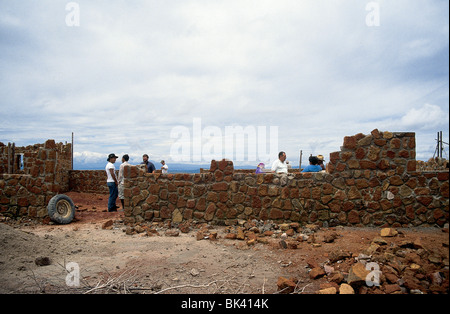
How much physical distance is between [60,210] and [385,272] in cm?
888

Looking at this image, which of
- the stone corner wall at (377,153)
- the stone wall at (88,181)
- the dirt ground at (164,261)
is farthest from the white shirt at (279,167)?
the stone wall at (88,181)

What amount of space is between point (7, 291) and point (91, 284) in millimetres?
971

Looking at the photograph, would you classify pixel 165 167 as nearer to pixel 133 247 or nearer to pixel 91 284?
pixel 133 247

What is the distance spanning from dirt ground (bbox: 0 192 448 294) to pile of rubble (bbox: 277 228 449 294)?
0.16 metres

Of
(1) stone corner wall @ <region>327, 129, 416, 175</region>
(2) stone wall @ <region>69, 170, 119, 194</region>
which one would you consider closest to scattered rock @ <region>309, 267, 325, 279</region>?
(1) stone corner wall @ <region>327, 129, 416, 175</region>

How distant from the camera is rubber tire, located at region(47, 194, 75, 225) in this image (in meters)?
8.73

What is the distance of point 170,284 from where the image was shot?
13.3ft

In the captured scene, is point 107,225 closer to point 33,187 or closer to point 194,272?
point 33,187

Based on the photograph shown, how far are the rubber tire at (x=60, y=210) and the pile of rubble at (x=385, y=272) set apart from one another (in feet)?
24.8

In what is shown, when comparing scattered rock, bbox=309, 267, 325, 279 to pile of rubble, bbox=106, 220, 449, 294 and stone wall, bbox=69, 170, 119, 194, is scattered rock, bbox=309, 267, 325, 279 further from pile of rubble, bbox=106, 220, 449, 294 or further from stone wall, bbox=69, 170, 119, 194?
stone wall, bbox=69, 170, 119, 194

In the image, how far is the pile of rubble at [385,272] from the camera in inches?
127

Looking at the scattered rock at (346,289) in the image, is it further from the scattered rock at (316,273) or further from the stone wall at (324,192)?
the stone wall at (324,192)

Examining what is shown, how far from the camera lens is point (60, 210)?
905 cm
